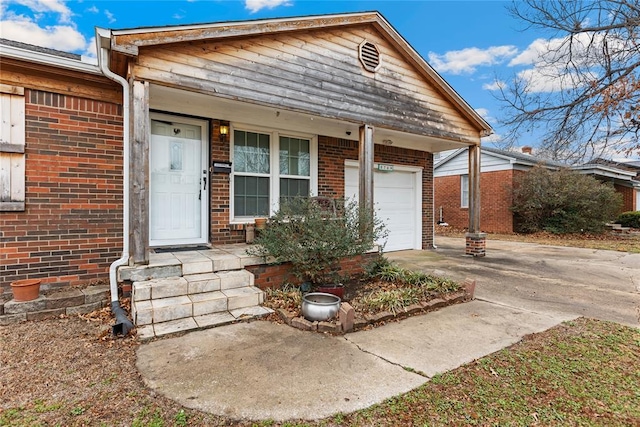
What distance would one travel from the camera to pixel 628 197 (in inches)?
695

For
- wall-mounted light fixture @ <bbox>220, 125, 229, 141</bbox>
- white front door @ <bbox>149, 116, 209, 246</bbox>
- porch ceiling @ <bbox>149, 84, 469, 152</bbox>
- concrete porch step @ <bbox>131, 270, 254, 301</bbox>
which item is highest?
porch ceiling @ <bbox>149, 84, 469, 152</bbox>

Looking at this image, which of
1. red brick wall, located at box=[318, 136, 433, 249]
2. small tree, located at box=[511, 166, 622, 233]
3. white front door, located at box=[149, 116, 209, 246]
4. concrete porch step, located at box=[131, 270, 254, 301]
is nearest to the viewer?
concrete porch step, located at box=[131, 270, 254, 301]

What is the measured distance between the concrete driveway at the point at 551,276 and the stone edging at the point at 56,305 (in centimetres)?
514

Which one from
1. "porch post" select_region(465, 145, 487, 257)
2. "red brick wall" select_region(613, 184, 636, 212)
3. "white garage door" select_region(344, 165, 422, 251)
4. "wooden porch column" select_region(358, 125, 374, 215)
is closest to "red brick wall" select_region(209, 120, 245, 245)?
"wooden porch column" select_region(358, 125, 374, 215)

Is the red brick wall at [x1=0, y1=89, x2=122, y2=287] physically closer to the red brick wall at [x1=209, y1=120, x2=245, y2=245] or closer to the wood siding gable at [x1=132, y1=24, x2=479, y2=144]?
the wood siding gable at [x1=132, y1=24, x2=479, y2=144]

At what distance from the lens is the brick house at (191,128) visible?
3.99 metres

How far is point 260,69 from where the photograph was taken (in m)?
4.93

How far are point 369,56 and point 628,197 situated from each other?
19.5 meters

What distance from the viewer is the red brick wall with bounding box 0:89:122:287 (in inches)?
161

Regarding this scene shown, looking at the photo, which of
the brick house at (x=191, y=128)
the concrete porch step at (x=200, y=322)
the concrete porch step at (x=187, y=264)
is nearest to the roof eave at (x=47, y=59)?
the brick house at (x=191, y=128)

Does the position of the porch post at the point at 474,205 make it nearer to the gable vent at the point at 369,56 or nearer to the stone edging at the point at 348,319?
the gable vent at the point at 369,56

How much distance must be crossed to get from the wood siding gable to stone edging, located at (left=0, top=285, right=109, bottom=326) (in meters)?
2.71

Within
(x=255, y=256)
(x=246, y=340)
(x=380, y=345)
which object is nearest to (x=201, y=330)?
(x=246, y=340)

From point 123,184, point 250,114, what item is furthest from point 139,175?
point 250,114
